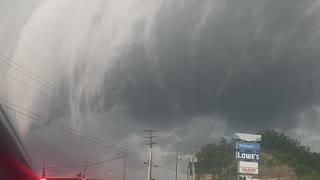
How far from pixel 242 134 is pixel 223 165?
70.7 metres

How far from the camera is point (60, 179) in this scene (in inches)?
403

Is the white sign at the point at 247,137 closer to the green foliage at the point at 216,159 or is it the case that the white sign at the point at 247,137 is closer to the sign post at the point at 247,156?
the sign post at the point at 247,156

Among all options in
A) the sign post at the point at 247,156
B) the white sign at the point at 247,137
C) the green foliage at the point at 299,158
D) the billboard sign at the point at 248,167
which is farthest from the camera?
the green foliage at the point at 299,158

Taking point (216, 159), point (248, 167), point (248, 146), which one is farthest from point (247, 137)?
point (216, 159)

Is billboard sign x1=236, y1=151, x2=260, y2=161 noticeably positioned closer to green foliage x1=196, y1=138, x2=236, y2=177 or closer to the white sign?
the white sign

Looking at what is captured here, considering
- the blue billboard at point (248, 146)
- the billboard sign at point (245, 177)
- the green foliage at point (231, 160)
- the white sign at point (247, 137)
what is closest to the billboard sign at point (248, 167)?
the billboard sign at point (245, 177)

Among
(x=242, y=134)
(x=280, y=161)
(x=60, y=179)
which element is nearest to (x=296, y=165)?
(x=280, y=161)

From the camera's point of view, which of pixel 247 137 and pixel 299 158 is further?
pixel 299 158

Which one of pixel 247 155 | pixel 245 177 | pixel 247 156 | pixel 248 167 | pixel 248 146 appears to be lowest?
pixel 245 177

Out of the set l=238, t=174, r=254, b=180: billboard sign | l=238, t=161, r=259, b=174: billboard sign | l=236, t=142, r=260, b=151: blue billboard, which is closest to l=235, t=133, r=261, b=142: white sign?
l=236, t=142, r=260, b=151: blue billboard

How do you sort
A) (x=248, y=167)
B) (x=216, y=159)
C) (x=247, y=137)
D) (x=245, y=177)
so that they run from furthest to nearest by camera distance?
1. (x=216, y=159)
2. (x=247, y=137)
3. (x=245, y=177)
4. (x=248, y=167)

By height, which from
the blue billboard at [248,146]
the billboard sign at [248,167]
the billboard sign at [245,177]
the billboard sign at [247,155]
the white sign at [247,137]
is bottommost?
the billboard sign at [245,177]

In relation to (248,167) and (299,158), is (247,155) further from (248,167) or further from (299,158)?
(299,158)

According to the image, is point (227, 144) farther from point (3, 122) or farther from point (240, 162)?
point (3, 122)
